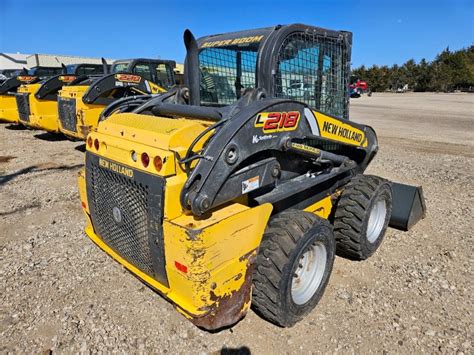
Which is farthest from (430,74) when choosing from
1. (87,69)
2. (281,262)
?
(281,262)

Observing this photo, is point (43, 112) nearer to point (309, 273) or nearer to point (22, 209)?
point (22, 209)

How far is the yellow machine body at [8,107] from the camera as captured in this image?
12.1m

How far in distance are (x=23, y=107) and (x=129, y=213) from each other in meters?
10.1

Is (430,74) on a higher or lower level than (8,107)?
higher

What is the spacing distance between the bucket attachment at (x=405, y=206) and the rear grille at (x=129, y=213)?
3288mm

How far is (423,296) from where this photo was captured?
3.12 meters

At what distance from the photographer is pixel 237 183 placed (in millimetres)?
2307

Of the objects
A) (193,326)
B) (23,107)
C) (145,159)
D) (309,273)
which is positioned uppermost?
(23,107)

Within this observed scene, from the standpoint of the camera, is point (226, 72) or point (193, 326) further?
point (226, 72)

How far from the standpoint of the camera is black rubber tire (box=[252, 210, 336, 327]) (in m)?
2.42

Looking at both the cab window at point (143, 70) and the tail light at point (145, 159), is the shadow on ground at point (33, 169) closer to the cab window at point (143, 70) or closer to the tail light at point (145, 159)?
the cab window at point (143, 70)

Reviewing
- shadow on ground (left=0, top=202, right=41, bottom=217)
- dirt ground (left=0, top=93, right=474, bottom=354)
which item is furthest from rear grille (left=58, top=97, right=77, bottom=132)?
shadow on ground (left=0, top=202, right=41, bottom=217)

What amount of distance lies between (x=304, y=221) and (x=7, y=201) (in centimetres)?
486

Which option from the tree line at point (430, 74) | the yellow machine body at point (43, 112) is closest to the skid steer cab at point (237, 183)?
the yellow machine body at point (43, 112)
